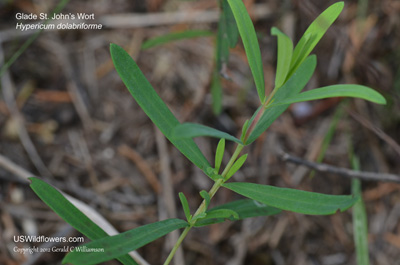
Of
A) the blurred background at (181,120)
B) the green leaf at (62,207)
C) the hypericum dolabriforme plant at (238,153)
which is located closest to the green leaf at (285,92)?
the hypericum dolabriforme plant at (238,153)

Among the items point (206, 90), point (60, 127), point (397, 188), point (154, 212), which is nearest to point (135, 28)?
point (206, 90)

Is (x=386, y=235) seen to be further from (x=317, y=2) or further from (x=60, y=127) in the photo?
(x=60, y=127)

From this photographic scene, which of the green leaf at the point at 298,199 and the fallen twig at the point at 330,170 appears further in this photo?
the fallen twig at the point at 330,170

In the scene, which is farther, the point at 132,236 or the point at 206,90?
the point at 206,90

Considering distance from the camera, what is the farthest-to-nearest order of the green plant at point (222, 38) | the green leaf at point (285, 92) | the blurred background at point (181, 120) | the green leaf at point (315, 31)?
the blurred background at point (181, 120)
the green plant at point (222, 38)
the green leaf at point (285, 92)
the green leaf at point (315, 31)

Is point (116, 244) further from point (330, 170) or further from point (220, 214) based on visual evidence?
point (330, 170)

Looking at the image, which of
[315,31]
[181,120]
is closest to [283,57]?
[315,31]

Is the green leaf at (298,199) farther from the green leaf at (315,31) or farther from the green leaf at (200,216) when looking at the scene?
the green leaf at (315,31)
